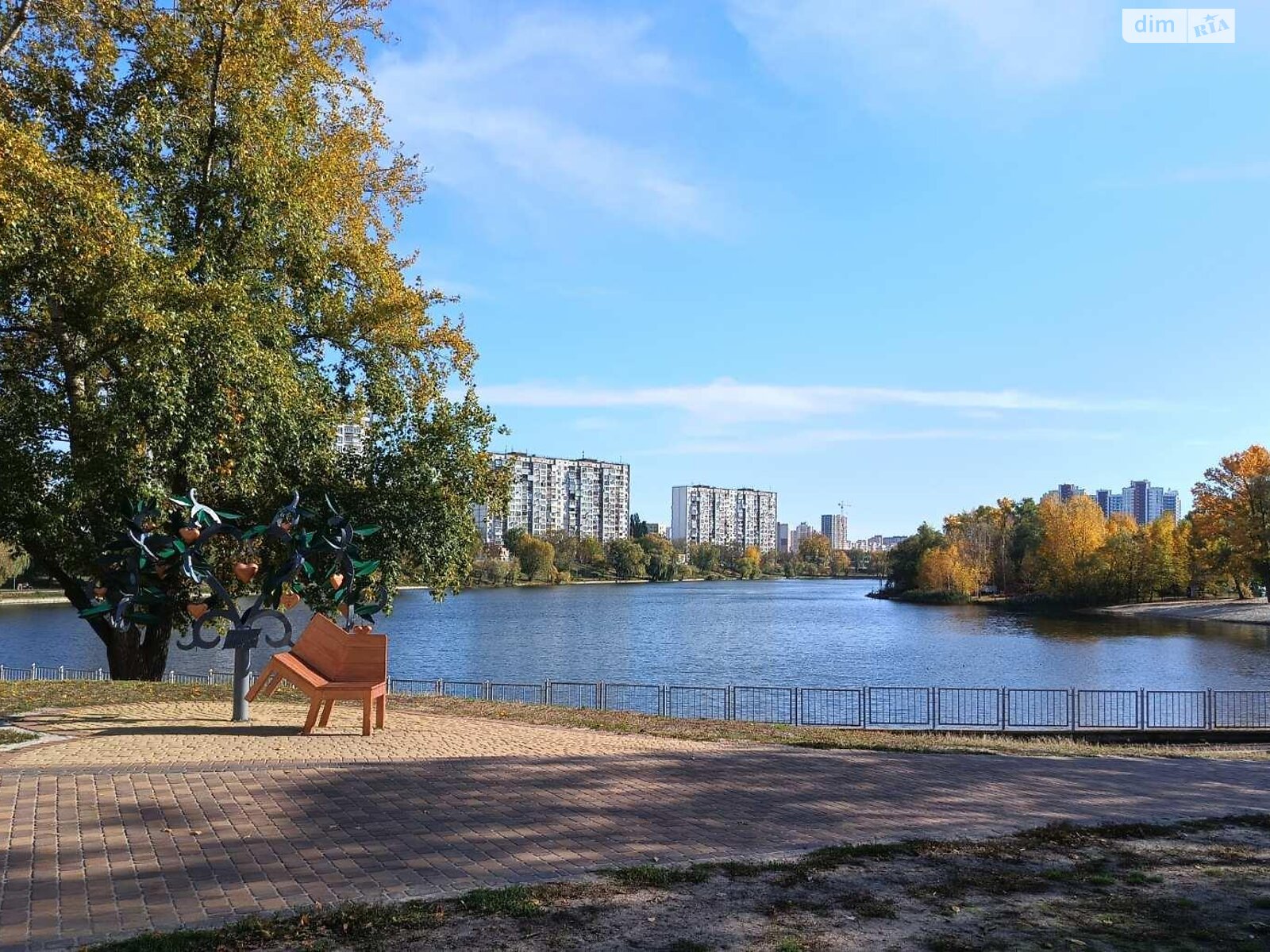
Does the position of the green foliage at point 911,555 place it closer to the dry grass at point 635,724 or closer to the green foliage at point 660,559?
the green foliage at point 660,559

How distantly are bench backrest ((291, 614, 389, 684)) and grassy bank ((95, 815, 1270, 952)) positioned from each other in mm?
5640

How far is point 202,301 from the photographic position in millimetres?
13516

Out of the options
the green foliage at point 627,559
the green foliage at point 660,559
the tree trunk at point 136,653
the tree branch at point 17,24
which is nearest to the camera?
the tree branch at point 17,24

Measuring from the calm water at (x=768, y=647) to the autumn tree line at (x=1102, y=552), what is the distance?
9.96 m

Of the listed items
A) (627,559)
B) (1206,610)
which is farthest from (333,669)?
(627,559)

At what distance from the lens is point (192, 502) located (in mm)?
11094

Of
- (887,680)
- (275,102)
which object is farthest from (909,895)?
(887,680)

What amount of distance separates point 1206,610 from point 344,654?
A: 75.2 meters

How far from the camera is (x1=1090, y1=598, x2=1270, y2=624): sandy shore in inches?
2589

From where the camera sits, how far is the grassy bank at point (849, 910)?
179 inches

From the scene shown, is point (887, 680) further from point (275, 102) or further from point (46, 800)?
point (46, 800)

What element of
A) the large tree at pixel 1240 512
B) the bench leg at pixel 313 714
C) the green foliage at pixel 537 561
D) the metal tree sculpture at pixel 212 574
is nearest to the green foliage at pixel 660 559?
the green foliage at pixel 537 561

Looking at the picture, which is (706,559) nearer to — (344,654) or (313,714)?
(344,654)

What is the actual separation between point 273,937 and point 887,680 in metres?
29.0
